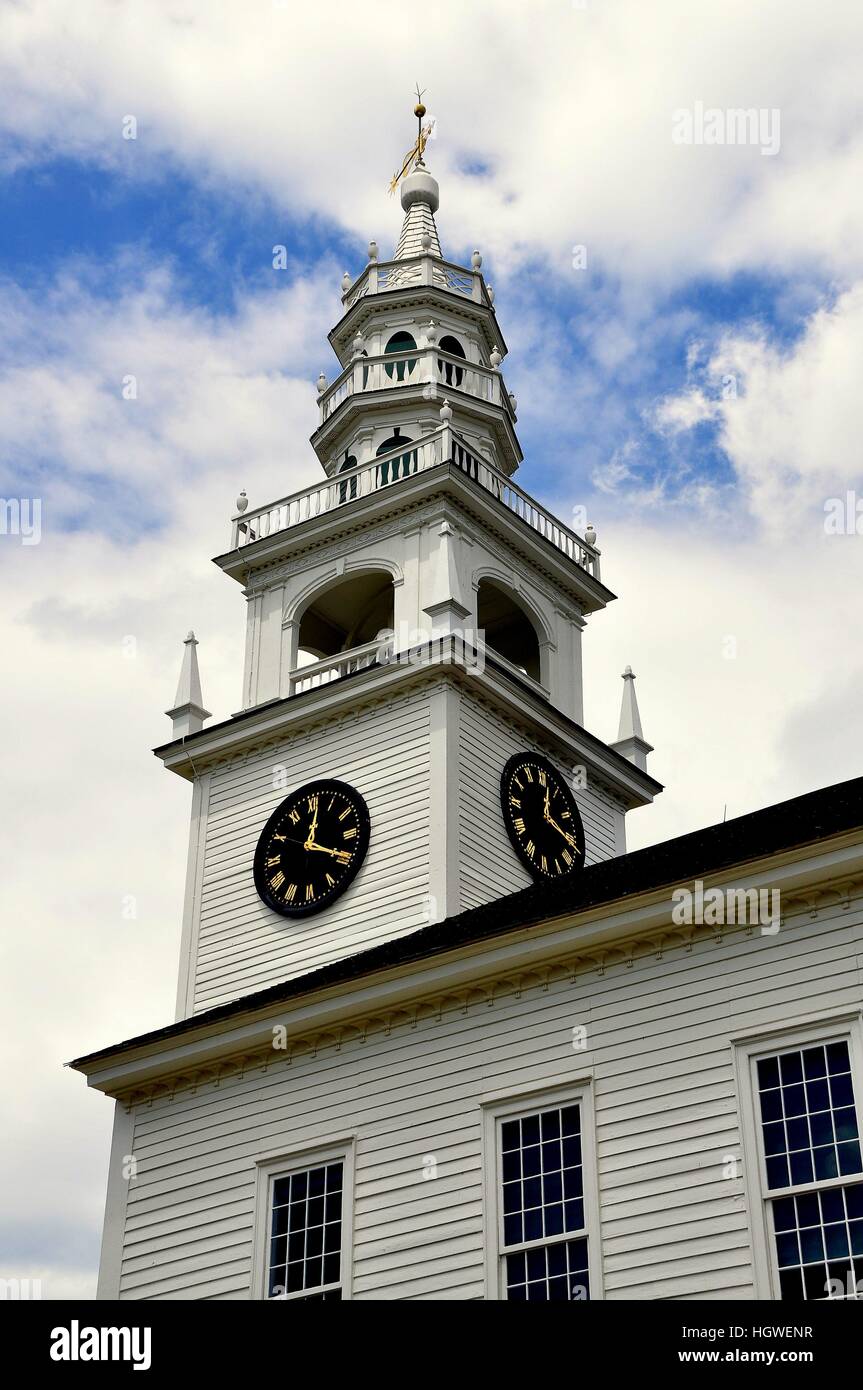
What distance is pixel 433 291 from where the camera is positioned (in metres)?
38.6

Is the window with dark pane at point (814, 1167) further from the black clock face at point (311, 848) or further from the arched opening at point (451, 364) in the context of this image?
the arched opening at point (451, 364)

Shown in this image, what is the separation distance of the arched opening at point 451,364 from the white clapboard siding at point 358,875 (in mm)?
9964

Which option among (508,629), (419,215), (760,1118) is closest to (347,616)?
(508,629)

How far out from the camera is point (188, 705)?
106ft

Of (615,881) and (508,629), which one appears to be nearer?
(615,881)

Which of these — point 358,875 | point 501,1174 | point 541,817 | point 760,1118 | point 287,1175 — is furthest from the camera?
point 541,817

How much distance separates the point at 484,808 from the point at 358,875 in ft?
7.42

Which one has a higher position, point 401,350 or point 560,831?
point 401,350

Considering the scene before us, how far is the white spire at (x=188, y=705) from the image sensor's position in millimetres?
32156

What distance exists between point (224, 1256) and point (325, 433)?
20222mm

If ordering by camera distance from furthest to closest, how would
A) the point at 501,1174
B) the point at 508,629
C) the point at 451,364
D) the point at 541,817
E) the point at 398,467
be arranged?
the point at 451,364, the point at 508,629, the point at 398,467, the point at 541,817, the point at 501,1174

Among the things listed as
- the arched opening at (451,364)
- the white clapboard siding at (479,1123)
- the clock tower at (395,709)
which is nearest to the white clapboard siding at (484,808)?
the clock tower at (395,709)

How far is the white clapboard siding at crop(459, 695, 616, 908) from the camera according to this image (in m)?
28.4

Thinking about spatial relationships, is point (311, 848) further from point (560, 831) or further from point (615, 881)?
point (615, 881)
